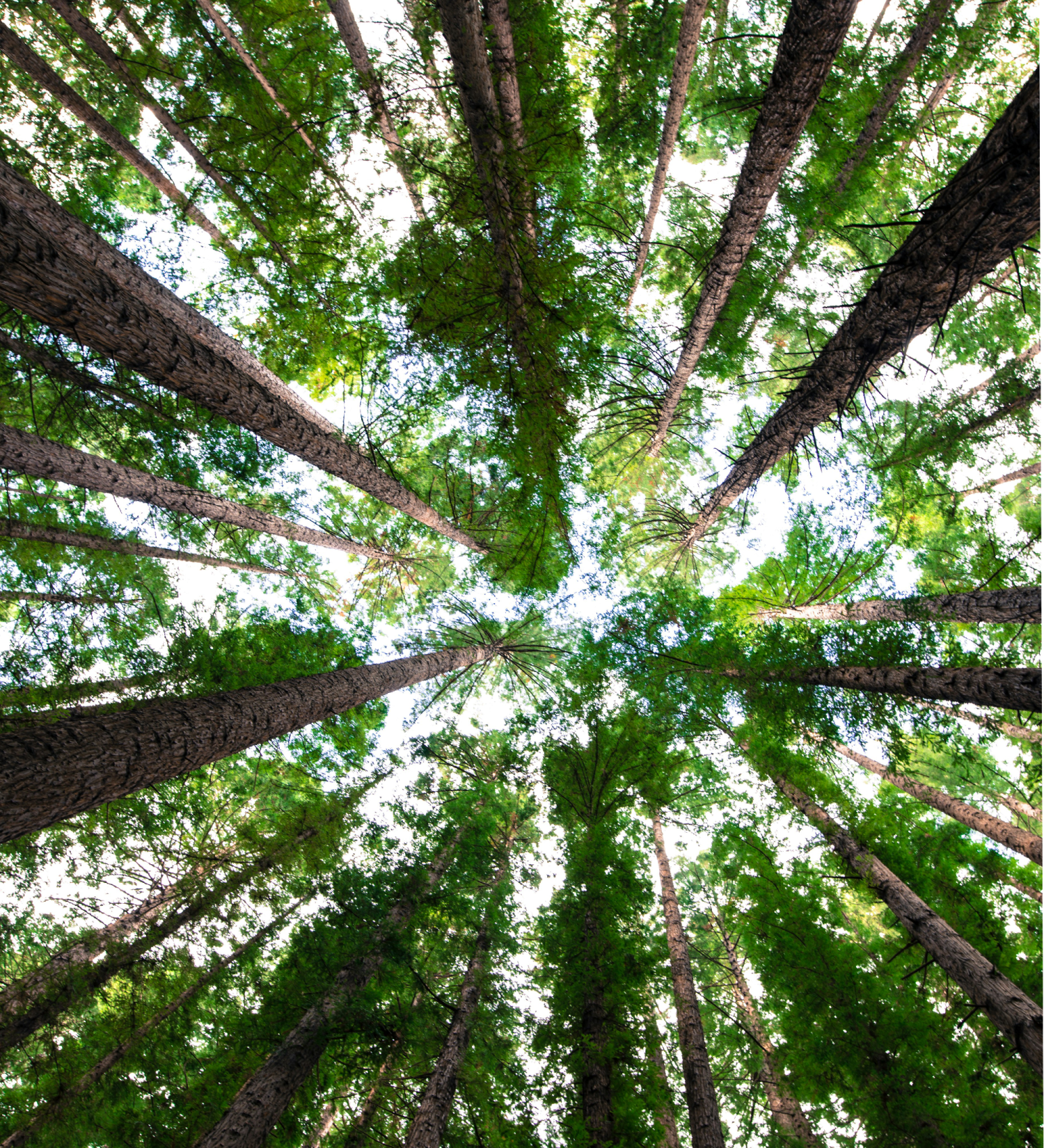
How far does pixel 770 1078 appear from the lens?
7234 mm

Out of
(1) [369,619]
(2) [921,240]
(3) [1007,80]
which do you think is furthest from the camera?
(1) [369,619]

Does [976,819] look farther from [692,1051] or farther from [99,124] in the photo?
[99,124]

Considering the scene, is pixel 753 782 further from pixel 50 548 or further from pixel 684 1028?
pixel 50 548

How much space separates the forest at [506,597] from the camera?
180 inches

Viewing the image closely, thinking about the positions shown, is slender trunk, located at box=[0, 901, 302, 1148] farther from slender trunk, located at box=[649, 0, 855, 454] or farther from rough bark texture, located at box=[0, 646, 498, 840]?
slender trunk, located at box=[649, 0, 855, 454]

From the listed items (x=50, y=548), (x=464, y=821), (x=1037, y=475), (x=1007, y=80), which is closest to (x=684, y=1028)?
(x=464, y=821)

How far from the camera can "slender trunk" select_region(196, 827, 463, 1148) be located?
511 centimetres

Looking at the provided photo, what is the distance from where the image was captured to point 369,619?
12.3m

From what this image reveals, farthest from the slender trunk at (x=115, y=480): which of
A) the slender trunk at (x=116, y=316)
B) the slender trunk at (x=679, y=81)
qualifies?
the slender trunk at (x=679, y=81)

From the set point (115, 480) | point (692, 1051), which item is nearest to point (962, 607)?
point (692, 1051)

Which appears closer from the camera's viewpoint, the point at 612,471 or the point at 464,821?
the point at 464,821

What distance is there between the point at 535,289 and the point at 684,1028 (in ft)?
30.5

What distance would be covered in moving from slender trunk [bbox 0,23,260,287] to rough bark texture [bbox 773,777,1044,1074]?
11.7 m

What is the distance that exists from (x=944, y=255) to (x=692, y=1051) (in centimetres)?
838
